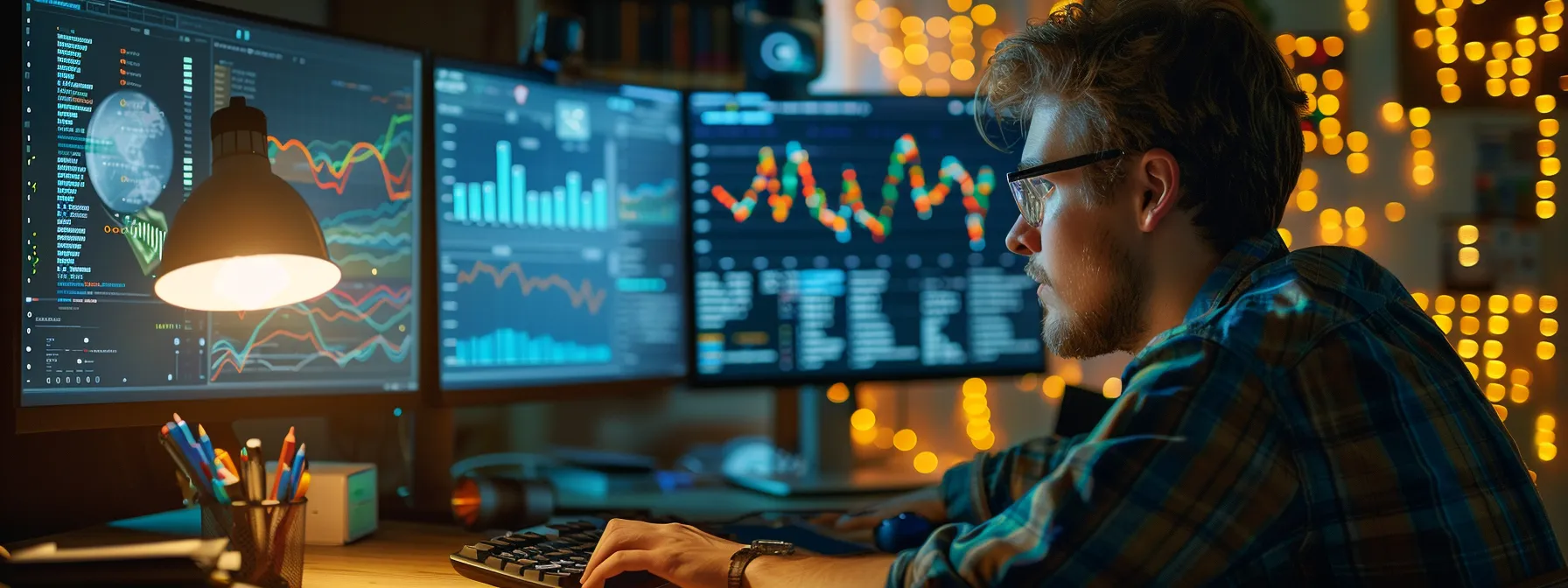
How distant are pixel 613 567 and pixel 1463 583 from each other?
58 centimetres

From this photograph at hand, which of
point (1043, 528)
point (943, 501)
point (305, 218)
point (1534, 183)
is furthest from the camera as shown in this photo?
point (1534, 183)

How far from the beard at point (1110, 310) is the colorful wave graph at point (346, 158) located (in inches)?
28.0

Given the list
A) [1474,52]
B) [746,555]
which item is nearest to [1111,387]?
[1474,52]

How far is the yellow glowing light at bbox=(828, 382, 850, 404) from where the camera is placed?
5.17 ft

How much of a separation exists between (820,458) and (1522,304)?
1.32 meters

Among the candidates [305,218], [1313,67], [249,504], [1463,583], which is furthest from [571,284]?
[1313,67]

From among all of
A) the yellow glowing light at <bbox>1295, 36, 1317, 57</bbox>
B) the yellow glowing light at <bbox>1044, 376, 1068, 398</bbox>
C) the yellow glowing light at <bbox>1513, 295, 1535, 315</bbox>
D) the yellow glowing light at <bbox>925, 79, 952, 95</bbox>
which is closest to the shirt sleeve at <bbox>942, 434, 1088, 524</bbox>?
the yellow glowing light at <bbox>1044, 376, 1068, 398</bbox>

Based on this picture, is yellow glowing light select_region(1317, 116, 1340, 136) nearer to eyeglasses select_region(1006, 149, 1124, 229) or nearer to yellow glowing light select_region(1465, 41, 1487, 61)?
yellow glowing light select_region(1465, 41, 1487, 61)

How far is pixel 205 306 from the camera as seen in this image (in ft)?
3.13

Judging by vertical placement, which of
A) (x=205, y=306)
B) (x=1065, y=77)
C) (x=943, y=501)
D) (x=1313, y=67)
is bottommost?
(x=943, y=501)

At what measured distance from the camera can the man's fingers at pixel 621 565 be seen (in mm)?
796

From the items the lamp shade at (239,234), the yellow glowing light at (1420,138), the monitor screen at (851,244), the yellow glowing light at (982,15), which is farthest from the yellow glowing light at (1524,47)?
the lamp shade at (239,234)

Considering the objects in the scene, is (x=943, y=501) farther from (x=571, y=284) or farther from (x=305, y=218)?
(x=305, y=218)

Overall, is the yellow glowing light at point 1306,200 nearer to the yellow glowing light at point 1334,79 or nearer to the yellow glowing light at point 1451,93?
the yellow glowing light at point 1334,79
